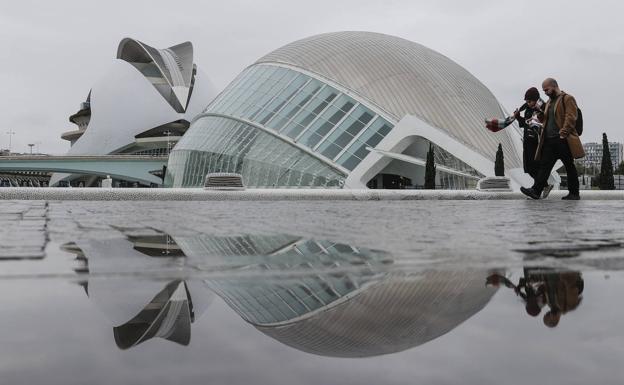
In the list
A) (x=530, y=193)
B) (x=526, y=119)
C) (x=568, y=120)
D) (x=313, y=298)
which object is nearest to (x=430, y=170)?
(x=530, y=193)

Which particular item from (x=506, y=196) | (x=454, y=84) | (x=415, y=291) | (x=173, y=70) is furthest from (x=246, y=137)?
(x=173, y=70)

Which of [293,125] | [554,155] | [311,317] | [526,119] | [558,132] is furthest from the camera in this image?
[293,125]

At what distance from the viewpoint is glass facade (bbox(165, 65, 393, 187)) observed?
27.9 m

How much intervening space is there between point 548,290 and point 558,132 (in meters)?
9.52

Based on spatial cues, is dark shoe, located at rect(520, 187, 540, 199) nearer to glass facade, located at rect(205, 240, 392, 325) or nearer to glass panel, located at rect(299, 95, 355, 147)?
glass facade, located at rect(205, 240, 392, 325)

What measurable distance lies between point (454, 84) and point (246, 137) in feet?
40.7

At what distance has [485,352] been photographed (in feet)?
4.39

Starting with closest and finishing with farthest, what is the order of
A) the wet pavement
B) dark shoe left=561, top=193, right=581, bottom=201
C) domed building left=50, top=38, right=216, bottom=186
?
the wet pavement < dark shoe left=561, top=193, right=581, bottom=201 < domed building left=50, top=38, right=216, bottom=186

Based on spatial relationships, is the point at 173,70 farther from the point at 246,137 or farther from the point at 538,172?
the point at 538,172

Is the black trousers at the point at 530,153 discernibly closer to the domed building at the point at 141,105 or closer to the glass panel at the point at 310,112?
the glass panel at the point at 310,112

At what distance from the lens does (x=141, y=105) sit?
253ft

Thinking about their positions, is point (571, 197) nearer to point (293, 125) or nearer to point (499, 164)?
point (499, 164)

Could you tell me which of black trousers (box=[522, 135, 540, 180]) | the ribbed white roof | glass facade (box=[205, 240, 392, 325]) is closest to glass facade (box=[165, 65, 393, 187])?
the ribbed white roof

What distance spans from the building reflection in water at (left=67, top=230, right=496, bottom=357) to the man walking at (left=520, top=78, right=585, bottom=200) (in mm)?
8338
